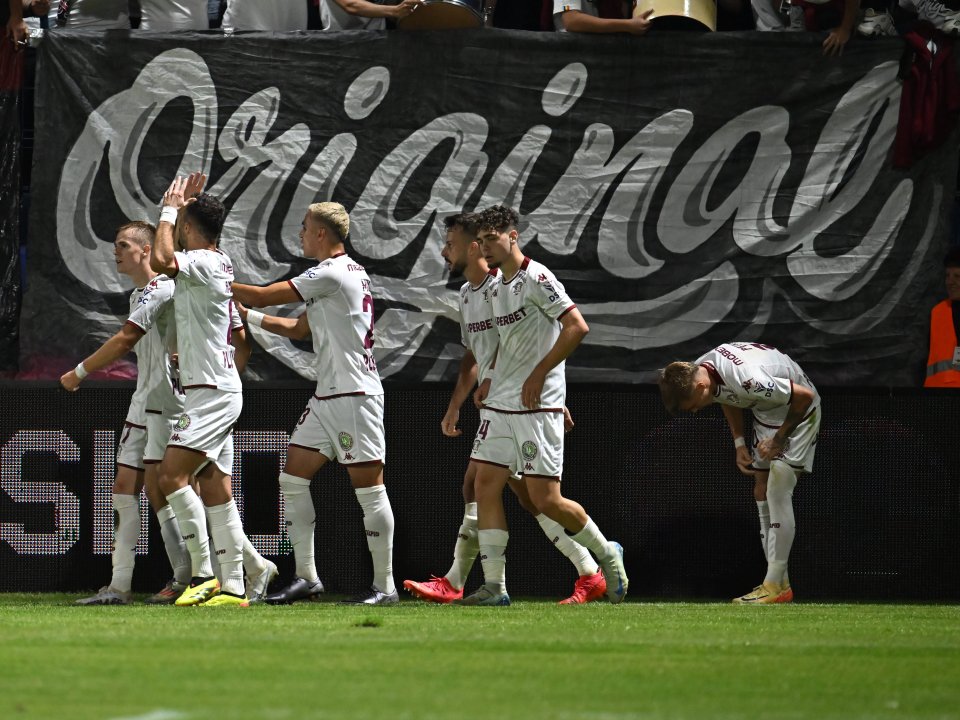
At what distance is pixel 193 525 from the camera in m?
8.38

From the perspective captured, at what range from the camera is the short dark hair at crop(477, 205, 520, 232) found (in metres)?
8.68

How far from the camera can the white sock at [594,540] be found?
345 inches

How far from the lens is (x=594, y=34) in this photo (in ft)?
35.3

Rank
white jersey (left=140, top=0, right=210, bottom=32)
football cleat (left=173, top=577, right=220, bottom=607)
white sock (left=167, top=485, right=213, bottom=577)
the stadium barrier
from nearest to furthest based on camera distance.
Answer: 1. football cleat (left=173, top=577, right=220, bottom=607)
2. white sock (left=167, top=485, right=213, bottom=577)
3. the stadium barrier
4. white jersey (left=140, top=0, right=210, bottom=32)

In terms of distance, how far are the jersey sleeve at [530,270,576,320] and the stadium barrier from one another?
1.51 metres

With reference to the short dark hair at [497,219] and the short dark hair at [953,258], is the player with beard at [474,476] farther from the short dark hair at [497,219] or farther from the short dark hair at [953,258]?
the short dark hair at [953,258]

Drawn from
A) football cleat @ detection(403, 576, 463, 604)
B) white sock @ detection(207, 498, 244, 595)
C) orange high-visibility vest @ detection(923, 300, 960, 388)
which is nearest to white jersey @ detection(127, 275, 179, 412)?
white sock @ detection(207, 498, 244, 595)

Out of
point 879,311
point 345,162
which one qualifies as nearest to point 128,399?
point 345,162

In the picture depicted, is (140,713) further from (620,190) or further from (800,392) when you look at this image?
(620,190)

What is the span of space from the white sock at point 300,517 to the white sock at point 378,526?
33cm

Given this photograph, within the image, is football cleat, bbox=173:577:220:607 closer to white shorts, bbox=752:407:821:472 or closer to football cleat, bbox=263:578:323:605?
football cleat, bbox=263:578:323:605

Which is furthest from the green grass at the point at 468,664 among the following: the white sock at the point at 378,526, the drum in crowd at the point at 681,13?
the drum in crowd at the point at 681,13

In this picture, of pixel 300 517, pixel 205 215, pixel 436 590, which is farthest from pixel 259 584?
pixel 205 215

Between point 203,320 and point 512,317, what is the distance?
72.6 inches
